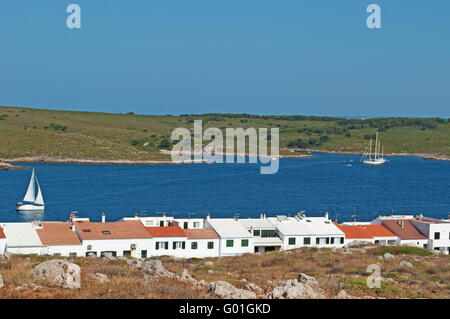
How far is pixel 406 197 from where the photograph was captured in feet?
356

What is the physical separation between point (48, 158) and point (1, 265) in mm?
152339

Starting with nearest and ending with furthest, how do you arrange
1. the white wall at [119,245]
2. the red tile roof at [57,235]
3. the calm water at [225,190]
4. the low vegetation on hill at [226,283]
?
the low vegetation on hill at [226,283] < the red tile roof at [57,235] < the white wall at [119,245] < the calm water at [225,190]

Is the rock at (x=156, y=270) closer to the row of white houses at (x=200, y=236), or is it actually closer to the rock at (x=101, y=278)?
the rock at (x=101, y=278)

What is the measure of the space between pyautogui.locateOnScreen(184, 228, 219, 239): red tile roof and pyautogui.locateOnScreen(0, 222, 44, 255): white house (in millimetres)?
12322

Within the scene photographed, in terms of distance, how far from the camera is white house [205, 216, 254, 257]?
150 ft

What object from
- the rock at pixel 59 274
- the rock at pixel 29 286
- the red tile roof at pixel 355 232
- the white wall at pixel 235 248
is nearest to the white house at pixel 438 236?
the red tile roof at pixel 355 232

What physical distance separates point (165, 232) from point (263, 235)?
9924mm

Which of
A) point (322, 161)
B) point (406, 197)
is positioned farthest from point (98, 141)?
point (406, 197)

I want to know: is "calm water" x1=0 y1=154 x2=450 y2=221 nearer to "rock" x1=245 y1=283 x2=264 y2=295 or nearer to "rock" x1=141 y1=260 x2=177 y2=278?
"rock" x1=141 y1=260 x2=177 y2=278

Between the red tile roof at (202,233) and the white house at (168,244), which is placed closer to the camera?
the white house at (168,244)

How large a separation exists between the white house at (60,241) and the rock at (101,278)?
22501 millimetres

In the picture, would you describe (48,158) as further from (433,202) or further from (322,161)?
(433,202)

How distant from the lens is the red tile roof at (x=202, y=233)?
45.5 meters

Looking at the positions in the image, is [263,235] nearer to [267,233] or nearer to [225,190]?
[267,233]
